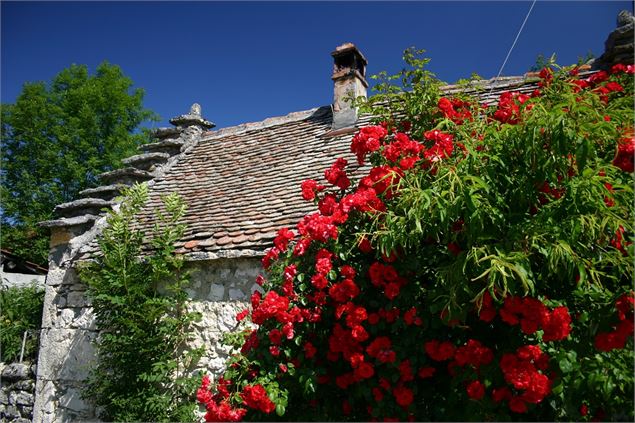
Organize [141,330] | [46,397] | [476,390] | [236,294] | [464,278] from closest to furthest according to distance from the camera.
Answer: [464,278], [476,390], [141,330], [236,294], [46,397]

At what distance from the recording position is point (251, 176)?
6.73m

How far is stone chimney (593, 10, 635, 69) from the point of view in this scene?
5.29m

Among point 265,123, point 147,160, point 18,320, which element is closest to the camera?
point 147,160

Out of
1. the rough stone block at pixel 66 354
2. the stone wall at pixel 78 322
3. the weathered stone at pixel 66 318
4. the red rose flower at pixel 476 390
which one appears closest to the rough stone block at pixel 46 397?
the stone wall at pixel 78 322

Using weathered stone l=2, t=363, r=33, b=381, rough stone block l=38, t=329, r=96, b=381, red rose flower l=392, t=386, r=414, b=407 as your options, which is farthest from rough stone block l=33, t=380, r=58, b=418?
red rose flower l=392, t=386, r=414, b=407

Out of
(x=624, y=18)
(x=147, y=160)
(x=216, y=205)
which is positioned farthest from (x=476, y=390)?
(x=147, y=160)

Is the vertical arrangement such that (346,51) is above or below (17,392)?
above

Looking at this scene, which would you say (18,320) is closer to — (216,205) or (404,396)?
(216,205)

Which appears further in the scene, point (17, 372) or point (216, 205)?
point (17, 372)

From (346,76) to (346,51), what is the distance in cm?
45

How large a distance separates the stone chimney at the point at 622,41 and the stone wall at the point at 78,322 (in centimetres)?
511

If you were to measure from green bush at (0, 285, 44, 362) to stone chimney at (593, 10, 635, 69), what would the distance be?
9108mm

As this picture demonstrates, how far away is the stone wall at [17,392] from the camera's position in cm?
616

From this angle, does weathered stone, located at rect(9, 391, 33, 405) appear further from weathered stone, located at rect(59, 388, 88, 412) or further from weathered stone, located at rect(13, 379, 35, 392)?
weathered stone, located at rect(59, 388, 88, 412)
